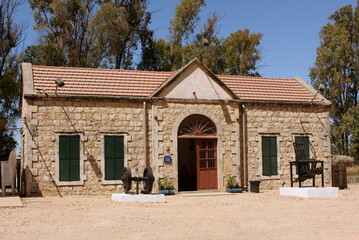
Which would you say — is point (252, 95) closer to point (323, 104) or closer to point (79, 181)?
point (323, 104)

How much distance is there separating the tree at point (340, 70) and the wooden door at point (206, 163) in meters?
21.3

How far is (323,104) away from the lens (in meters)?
20.1

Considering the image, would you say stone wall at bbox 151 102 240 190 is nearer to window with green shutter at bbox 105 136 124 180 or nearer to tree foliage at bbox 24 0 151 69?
window with green shutter at bbox 105 136 124 180

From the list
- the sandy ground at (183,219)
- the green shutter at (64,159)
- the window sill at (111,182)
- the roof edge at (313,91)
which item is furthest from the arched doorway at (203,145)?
the roof edge at (313,91)

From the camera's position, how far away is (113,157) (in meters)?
17.2

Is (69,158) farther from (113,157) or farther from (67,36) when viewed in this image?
(67,36)

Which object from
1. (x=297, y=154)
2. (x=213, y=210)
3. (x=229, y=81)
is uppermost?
(x=229, y=81)

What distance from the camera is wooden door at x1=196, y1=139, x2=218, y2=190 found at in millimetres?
18281

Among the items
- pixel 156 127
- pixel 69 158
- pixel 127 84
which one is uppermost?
pixel 127 84

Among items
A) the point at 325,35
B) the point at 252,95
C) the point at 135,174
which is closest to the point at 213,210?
the point at 135,174

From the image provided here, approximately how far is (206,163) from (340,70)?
2371 centimetres

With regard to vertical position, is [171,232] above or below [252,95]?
below

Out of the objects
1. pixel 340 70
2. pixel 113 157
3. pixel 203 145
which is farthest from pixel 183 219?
pixel 340 70

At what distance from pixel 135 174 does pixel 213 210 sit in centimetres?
533
